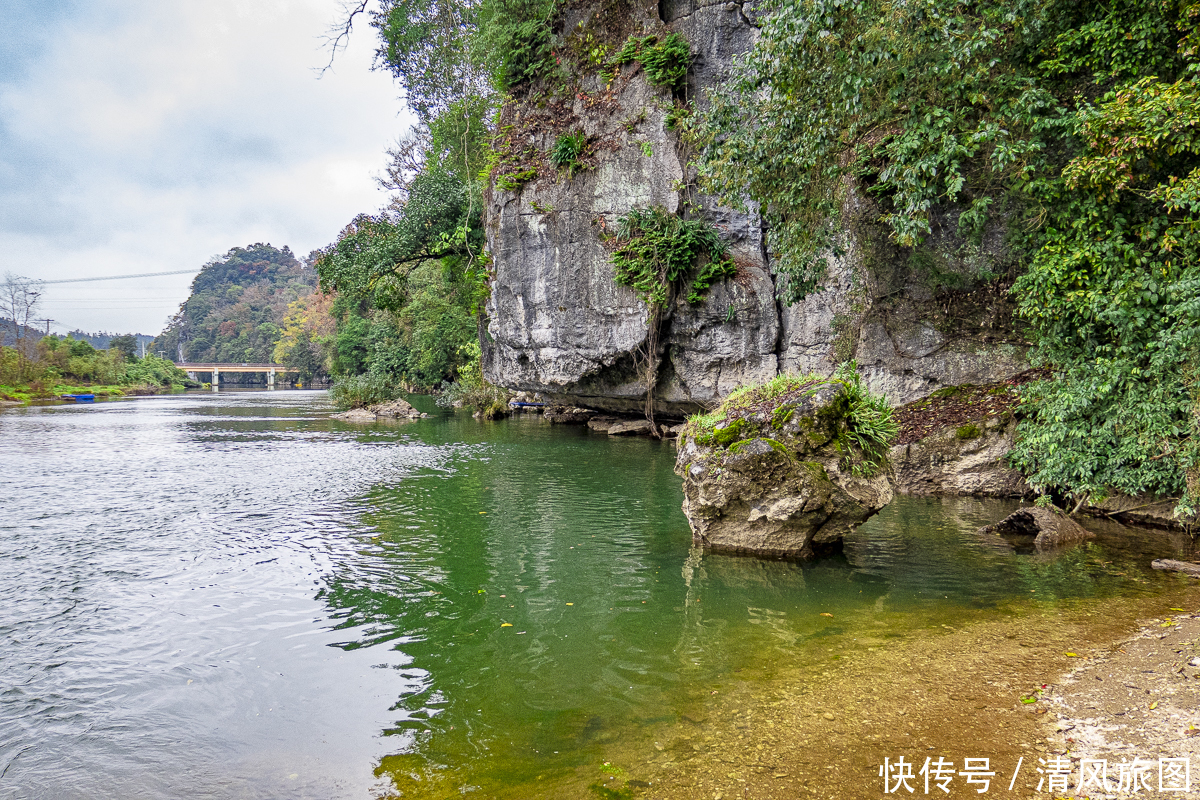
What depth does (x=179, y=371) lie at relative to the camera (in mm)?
75812

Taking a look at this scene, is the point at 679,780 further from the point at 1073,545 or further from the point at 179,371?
the point at 179,371

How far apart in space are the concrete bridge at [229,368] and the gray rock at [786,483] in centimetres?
8955

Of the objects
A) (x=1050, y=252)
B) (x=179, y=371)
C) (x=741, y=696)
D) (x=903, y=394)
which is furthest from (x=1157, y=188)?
(x=179, y=371)

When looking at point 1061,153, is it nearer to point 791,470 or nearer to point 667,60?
point 791,470

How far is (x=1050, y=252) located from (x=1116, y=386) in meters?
2.00

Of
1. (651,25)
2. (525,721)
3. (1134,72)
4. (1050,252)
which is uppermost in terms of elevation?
(651,25)

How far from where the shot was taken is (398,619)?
6.16 meters

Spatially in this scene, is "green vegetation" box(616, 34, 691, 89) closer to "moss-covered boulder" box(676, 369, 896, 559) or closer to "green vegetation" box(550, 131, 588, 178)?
"green vegetation" box(550, 131, 588, 178)

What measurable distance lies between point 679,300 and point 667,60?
632cm

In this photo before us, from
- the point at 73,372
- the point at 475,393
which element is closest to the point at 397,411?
the point at 475,393

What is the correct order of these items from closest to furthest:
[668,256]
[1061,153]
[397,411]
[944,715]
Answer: [944,715] < [1061,153] < [668,256] < [397,411]

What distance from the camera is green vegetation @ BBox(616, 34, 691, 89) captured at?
1727 centimetres

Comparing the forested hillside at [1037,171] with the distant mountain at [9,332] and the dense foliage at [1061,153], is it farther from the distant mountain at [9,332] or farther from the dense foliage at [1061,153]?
the distant mountain at [9,332]

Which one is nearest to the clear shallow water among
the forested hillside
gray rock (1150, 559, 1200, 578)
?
gray rock (1150, 559, 1200, 578)
